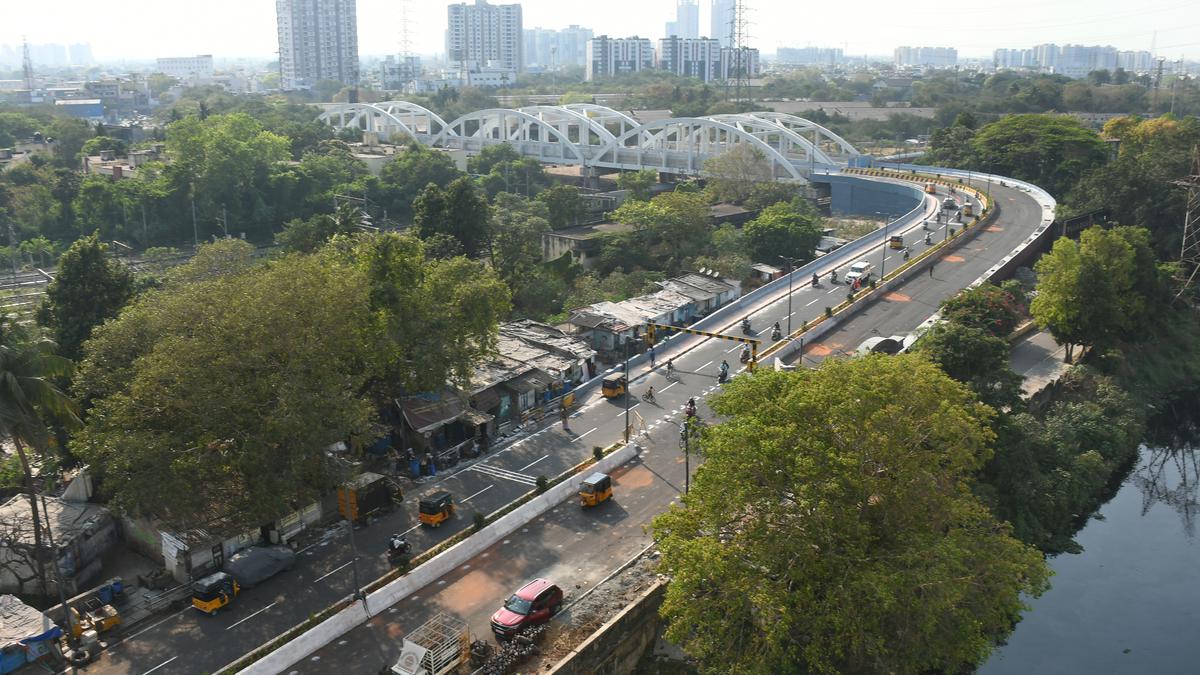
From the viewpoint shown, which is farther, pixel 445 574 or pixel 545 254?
pixel 545 254

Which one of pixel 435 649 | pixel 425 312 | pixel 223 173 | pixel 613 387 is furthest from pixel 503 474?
pixel 223 173

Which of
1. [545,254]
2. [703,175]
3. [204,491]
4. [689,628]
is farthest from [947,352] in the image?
[703,175]

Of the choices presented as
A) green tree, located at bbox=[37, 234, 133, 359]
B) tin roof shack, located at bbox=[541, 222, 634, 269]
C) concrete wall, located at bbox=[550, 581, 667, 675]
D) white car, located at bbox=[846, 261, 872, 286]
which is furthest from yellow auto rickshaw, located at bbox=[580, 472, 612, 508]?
tin roof shack, located at bbox=[541, 222, 634, 269]

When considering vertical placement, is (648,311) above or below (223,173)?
below

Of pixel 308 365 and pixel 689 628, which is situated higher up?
pixel 308 365

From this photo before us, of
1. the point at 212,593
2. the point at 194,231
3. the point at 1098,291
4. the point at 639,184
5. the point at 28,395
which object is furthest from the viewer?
the point at 639,184

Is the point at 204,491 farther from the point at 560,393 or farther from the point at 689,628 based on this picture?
the point at 560,393

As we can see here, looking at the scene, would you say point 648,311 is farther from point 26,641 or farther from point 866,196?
point 866,196
